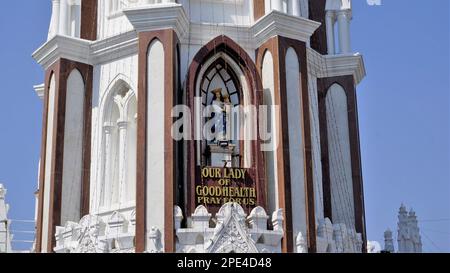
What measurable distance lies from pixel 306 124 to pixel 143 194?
481 cm

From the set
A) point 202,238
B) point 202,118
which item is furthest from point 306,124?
point 202,238

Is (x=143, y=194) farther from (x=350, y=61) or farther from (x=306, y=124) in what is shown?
(x=350, y=61)

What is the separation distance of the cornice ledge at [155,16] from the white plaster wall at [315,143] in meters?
4.72

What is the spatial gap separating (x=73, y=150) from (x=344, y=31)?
902cm

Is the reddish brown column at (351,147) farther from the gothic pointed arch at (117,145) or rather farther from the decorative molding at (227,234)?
the gothic pointed arch at (117,145)

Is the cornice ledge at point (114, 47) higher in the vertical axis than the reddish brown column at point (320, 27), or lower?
lower

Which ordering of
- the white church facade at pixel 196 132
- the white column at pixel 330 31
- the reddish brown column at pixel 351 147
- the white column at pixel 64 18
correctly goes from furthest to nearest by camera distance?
the white column at pixel 330 31
the reddish brown column at pixel 351 147
the white column at pixel 64 18
the white church facade at pixel 196 132

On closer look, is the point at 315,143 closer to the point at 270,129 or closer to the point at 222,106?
the point at 270,129

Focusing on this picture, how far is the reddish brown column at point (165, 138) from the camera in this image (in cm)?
2314

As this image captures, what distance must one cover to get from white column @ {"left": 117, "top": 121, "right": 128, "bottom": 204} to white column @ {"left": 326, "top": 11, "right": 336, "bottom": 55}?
6782 millimetres

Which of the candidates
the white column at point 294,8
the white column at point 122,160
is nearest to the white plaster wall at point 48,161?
the white column at point 122,160

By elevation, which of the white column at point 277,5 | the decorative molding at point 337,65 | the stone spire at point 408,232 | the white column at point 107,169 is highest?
the white column at point 277,5
